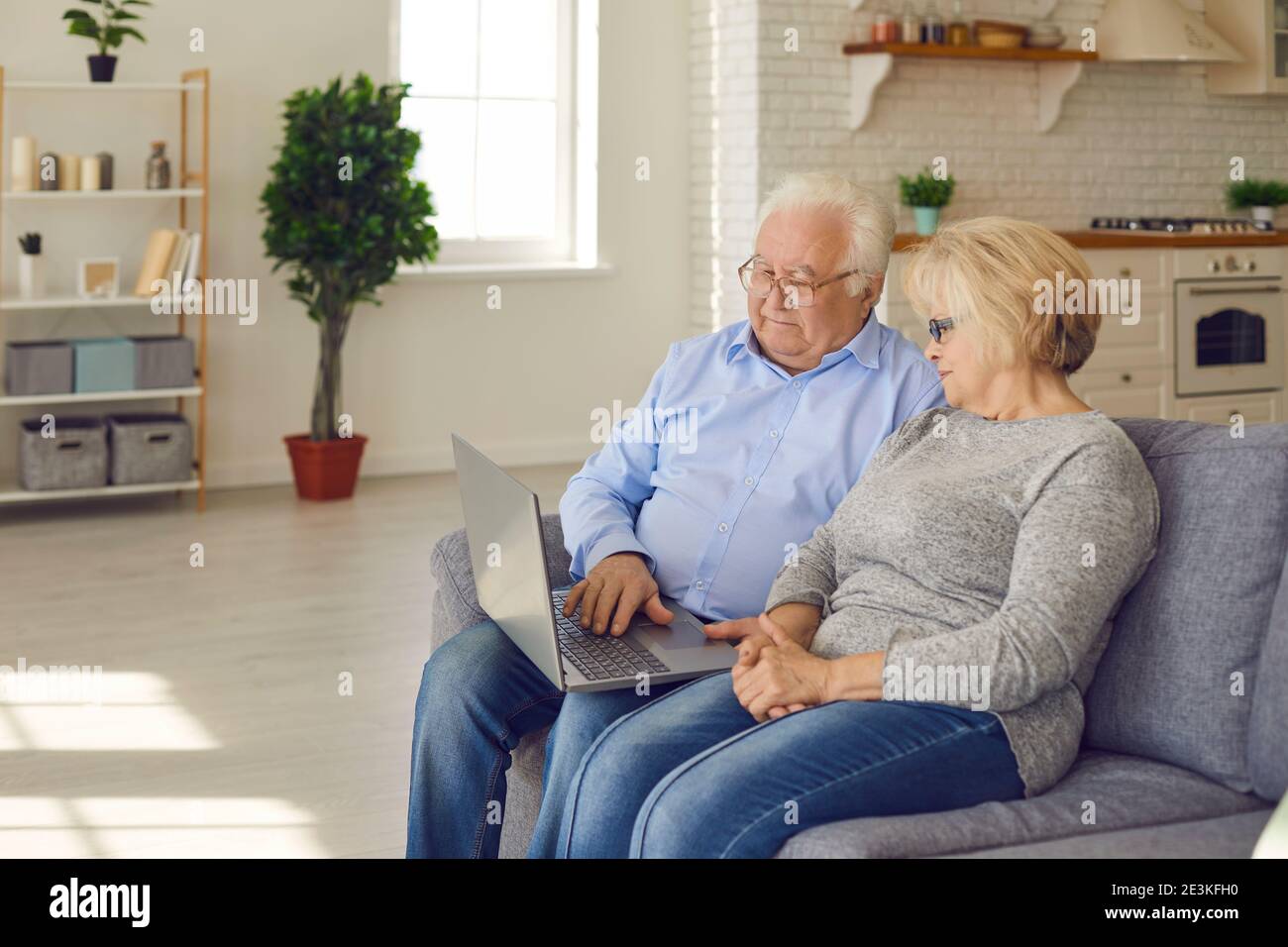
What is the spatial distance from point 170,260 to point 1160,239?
385 cm

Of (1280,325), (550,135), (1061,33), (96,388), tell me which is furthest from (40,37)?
(1280,325)

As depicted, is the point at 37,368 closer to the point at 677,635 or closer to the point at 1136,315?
the point at 677,635

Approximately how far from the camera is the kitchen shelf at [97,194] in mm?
4992

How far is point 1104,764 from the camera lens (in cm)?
167

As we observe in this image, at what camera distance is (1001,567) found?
5.55 feet

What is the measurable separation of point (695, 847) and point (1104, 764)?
0.48 meters

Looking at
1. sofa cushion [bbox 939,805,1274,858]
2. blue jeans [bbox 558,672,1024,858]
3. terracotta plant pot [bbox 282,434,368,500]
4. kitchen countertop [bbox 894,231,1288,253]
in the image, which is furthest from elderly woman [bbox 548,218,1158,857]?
kitchen countertop [bbox 894,231,1288,253]

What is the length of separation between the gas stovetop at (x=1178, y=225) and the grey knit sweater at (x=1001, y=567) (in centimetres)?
481

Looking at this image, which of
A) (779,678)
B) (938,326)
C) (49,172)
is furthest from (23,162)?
(779,678)

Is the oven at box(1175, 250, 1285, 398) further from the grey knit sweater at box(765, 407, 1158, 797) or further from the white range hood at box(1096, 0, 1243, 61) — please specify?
the grey knit sweater at box(765, 407, 1158, 797)

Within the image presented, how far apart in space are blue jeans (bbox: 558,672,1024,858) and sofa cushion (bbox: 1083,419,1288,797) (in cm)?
18

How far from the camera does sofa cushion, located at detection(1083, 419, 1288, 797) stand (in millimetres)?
1626

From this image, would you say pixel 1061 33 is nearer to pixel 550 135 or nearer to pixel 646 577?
pixel 550 135
